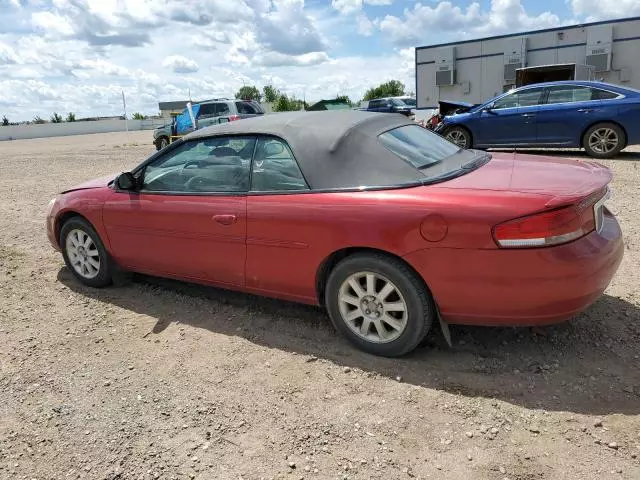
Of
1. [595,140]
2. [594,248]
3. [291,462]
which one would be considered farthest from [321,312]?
[595,140]

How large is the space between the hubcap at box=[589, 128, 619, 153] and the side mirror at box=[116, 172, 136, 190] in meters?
8.99

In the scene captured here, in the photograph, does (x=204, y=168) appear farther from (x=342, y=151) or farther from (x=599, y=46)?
(x=599, y=46)

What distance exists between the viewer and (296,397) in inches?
116

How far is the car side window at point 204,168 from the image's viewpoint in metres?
3.71

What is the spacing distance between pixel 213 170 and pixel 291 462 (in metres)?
2.17

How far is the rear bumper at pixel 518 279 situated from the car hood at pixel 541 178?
0.26 metres

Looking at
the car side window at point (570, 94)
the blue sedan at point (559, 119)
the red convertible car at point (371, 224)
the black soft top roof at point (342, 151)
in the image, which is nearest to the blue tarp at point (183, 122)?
the blue sedan at point (559, 119)

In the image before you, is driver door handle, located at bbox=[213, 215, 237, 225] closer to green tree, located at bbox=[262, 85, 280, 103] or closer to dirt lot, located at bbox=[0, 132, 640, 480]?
dirt lot, located at bbox=[0, 132, 640, 480]

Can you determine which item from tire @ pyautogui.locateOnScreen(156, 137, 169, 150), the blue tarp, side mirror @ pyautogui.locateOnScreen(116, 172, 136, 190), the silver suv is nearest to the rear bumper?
side mirror @ pyautogui.locateOnScreen(116, 172, 136, 190)

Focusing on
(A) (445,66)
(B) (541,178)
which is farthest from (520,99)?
(B) (541,178)

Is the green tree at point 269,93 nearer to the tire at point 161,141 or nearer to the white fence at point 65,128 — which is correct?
the white fence at point 65,128

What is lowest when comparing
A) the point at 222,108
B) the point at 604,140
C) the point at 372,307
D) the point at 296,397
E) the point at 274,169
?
the point at 296,397

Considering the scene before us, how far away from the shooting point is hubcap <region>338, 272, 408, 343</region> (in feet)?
10.2

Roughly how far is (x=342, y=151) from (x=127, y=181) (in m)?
1.84
